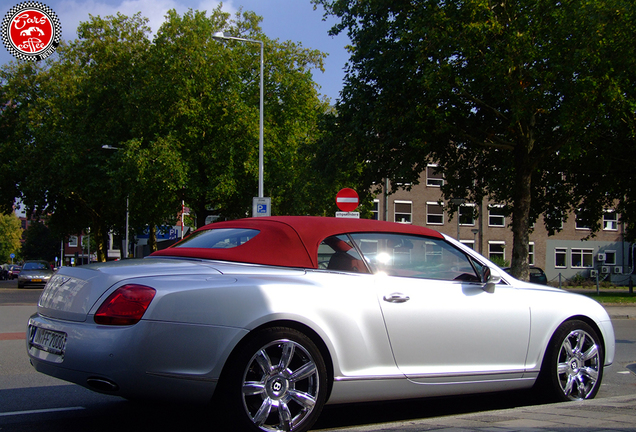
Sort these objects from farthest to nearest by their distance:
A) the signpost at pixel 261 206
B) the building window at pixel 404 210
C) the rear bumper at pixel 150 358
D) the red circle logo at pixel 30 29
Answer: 1. the building window at pixel 404 210
2. the red circle logo at pixel 30 29
3. the signpost at pixel 261 206
4. the rear bumper at pixel 150 358

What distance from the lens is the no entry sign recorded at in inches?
663

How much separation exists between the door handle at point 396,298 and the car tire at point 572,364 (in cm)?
153

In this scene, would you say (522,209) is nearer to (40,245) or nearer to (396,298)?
(396,298)

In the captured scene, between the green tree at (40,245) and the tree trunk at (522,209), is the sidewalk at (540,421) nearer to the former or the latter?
the tree trunk at (522,209)

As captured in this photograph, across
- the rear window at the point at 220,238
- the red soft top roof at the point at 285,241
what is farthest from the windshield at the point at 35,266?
the red soft top roof at the point at 285,241

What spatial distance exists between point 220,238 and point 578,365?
311 centimetres

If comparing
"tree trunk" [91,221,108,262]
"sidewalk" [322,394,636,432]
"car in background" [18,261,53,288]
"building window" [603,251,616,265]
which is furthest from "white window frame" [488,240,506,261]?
"sidewalk" [322,394,636,432]

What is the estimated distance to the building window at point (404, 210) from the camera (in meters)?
56.0

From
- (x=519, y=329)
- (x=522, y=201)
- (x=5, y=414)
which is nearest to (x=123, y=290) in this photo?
(x=5, y=414)

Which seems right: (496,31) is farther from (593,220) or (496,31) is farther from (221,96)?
(221,96)

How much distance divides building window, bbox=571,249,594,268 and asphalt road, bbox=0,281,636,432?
55.9 metres

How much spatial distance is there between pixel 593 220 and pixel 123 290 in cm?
2848

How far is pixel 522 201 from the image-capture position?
75.8ft

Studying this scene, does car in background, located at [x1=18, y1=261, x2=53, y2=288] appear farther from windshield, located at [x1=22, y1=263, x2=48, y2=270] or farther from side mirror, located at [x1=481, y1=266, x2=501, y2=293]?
side mirror, located at [x1=481, y1=266, x2=501, y2=293]
